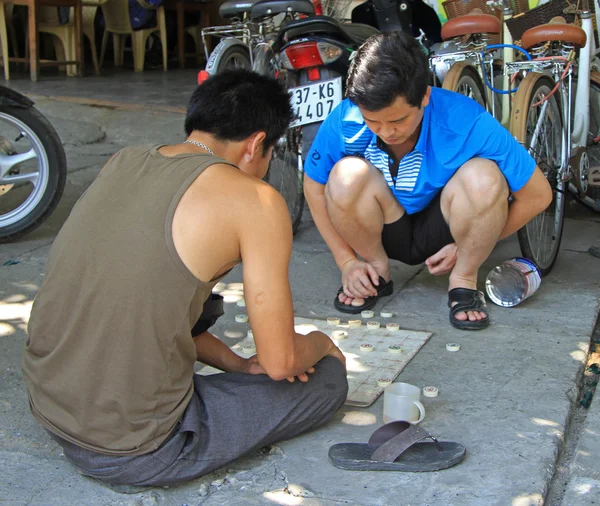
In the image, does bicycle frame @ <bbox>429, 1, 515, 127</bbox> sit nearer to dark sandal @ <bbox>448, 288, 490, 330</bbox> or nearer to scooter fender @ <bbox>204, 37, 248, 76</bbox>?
scooter fender @ <bbox>204, 37, 248, 76</bbox>

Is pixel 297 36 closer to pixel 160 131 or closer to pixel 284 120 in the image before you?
pixel 284 120

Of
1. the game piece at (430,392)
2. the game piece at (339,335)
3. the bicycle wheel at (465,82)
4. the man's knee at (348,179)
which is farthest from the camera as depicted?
the bicycle wheel at (465,82)

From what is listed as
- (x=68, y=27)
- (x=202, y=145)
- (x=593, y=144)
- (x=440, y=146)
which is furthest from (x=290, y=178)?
(x=68, y=27)

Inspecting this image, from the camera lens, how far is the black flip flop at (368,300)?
11.3 feet

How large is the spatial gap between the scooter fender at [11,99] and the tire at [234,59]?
1075 mm

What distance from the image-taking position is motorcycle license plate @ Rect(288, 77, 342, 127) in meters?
3.97

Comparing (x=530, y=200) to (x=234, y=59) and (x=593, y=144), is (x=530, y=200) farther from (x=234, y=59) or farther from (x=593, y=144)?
(x=234, y=59)

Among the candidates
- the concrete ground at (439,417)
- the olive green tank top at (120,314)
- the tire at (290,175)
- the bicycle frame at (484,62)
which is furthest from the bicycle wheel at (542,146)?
the olive green tank top at (120,314)

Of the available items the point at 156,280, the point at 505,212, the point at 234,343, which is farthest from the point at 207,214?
the point at 505,212

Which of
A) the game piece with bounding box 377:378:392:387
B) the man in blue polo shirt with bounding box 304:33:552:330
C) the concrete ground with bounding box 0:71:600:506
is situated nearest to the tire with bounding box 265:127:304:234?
the concrete ground with bounding box 0:71:600:506

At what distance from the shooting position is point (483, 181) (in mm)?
3174

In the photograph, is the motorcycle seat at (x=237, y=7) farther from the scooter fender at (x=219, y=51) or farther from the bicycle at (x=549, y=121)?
the bicycle at (x=549, y=121)

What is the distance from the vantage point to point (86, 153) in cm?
607

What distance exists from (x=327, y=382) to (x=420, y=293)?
1.37 metres
